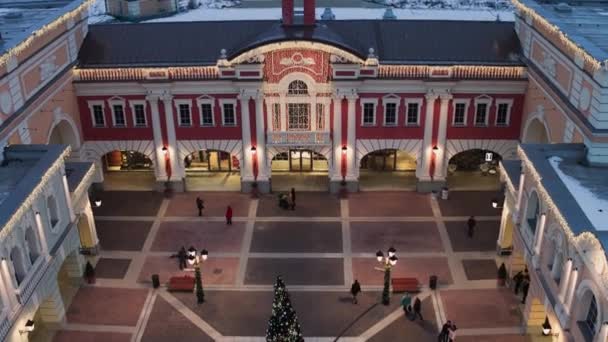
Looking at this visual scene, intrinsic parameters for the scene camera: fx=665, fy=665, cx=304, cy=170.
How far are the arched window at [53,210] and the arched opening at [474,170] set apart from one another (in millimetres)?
26103

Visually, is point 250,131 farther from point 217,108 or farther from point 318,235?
point 318,235

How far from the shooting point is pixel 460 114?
43.5m

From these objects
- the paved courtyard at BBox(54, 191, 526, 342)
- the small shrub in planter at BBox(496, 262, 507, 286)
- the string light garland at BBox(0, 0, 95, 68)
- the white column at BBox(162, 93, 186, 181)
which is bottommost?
the paved courtyard at BBox(54, 191, 526, 342)

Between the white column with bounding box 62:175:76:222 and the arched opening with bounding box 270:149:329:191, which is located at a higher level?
the white column with bounding box 62:175:76:222

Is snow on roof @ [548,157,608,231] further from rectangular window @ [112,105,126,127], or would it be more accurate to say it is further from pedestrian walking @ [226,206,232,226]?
rectangular window @ [112,105,126,127]

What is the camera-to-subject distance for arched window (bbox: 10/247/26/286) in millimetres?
27422

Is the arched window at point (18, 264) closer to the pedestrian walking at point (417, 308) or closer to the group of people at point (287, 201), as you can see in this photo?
the pedestrian walking at point (417, 308)

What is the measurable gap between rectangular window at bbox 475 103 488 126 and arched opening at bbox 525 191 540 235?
44.2 ft

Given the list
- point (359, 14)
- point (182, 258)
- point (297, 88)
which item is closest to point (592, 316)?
point (182, 258)

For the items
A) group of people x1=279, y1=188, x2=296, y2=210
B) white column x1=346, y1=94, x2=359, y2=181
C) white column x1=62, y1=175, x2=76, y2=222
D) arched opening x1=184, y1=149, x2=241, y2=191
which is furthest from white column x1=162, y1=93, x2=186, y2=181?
white column x1=62, y1=175, x2=76, y2=222

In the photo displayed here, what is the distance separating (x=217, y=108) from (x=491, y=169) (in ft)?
65.4

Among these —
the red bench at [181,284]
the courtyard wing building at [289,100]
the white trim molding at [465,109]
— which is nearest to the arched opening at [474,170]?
the courtyard wing building at [289,100]

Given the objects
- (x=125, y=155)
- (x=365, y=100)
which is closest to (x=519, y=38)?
(x=365, y=100)

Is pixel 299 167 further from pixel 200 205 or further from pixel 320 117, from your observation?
pixel 200 205
